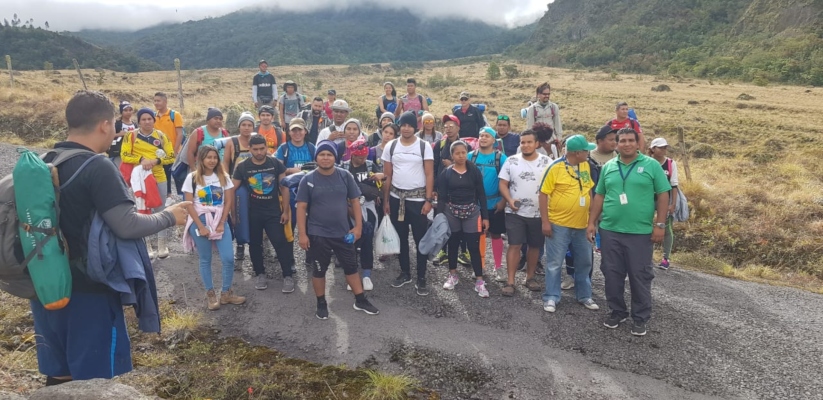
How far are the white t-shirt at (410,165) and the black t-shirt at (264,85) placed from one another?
6183 millimetres

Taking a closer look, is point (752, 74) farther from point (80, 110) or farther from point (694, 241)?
point (80, 110)

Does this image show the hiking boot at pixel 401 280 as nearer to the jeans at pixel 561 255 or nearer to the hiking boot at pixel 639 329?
the jeans at pixel 561 255

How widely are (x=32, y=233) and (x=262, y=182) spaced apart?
10.4 feet

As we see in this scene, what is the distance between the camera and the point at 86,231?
253cm

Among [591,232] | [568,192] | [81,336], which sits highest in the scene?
[568,192]

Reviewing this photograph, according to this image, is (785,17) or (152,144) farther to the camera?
(785,17)

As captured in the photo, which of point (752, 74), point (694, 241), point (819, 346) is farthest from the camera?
point (752, 74)

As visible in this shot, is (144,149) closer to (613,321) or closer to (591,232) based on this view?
(591,232)

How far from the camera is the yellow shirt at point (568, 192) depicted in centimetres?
509

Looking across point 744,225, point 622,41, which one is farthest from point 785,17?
point 744,225

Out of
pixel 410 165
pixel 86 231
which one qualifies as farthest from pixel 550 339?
pixel 86 231

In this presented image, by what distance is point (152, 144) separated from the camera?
6336 mm

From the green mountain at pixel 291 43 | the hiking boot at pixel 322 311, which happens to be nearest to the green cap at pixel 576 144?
the hiking boot at pixel 322 311

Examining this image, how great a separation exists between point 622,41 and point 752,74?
30.7 m
